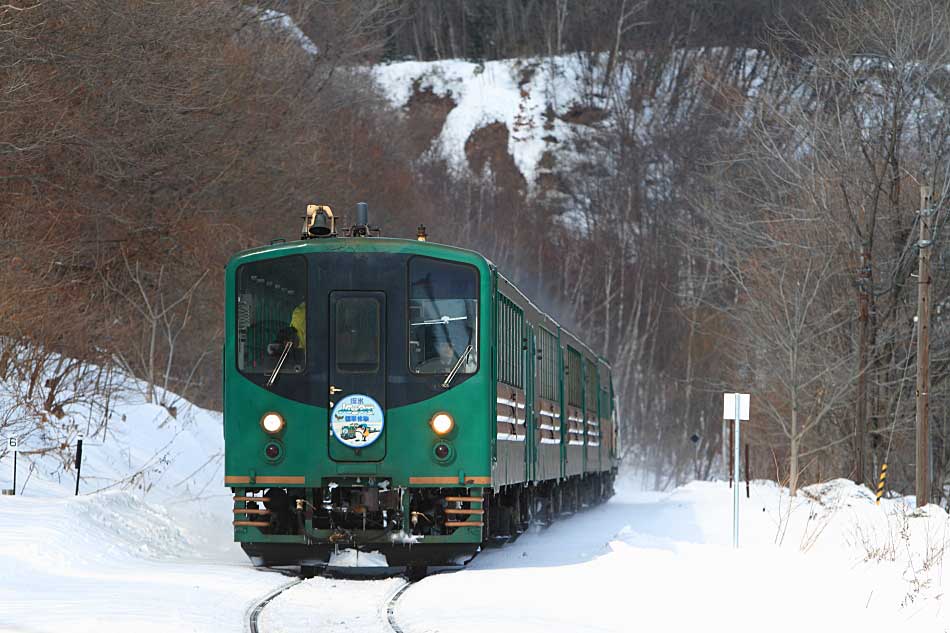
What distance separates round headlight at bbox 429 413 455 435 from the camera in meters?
14.2

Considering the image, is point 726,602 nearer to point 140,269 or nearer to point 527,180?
point 140,269

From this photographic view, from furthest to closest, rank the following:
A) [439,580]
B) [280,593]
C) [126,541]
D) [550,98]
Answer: [550,98] < [126,541] < [439,580] < [280,593]

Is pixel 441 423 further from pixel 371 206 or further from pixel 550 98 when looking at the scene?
pixel 550 98

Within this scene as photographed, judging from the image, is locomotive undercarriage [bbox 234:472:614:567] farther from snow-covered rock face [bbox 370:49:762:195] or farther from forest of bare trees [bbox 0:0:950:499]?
snow-covered rock face [bbox 370:49:762:195]

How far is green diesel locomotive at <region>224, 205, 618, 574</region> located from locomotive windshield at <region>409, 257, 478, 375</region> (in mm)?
12

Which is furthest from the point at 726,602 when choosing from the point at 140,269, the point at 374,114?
the point at 374,114

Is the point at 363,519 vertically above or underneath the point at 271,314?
underneath

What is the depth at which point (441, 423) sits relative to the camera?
1422 cm

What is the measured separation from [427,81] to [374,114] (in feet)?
118

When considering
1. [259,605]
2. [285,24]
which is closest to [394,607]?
[259,605]

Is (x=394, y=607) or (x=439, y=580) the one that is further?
(x=439, y=580)

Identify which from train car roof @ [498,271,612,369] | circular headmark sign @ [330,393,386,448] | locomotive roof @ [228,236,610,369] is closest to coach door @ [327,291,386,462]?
circular headmark sign @ [330,393,386,448]

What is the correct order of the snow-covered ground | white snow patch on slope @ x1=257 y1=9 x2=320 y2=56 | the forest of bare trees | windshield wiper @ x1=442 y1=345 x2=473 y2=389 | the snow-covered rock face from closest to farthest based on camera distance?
1. the snow-covered ground
2. windshield wiper @ x1=442 y1=345 x2=473 y2=389
3. the forest of bare trees
4. white snow patch on slope @ x1=257 y1=9 x2=320 y2=56
5. the snow-covered rock face

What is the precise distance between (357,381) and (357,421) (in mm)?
362
